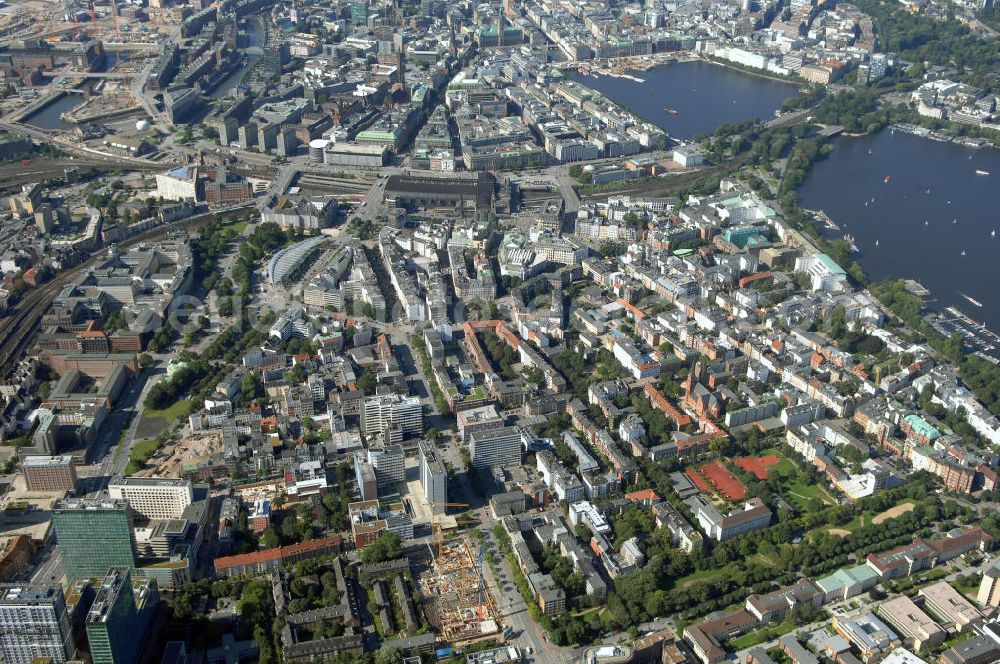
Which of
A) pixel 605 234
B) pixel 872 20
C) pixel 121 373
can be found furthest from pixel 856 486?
pixel 872 20

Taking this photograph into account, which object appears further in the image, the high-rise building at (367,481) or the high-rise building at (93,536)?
the high-rise building at (367,481)

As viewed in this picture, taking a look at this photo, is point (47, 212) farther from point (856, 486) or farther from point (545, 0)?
point (545, 0)

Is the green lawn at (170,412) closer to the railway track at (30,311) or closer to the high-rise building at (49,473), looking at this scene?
the high-rise building at (49,473)

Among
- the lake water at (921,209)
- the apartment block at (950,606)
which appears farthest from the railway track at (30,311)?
the lake water at (921,209)

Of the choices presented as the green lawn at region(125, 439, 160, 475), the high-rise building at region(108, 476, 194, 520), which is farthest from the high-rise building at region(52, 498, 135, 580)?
the green lawn at region(125, 439, 160, 475)

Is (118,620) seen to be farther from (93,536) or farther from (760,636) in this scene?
(760,636)

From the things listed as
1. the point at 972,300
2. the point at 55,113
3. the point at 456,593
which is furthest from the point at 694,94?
the point at 456,593
